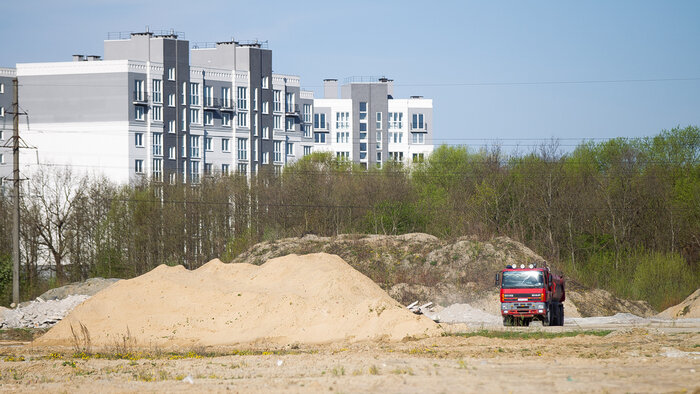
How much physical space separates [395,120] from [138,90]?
194ft

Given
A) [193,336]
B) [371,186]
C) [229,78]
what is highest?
[229,78]

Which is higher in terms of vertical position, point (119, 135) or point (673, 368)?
point (119, 135)

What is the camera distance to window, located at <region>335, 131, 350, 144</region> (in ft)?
474

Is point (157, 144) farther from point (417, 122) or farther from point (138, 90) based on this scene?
point (417, 122)

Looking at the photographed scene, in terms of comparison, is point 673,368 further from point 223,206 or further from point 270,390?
point 223,206

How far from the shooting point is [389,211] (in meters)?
71.8

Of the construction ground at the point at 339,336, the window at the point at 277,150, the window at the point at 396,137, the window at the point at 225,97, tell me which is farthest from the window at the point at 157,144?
the window at the point at 396,137

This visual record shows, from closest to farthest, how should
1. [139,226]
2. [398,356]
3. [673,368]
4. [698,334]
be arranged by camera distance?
[673,368] → [398,356] → [698,334] → [139,226]

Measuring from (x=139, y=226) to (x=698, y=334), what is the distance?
177 feet

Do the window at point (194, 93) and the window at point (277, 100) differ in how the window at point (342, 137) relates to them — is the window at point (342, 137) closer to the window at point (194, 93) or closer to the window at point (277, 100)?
the window at point (277, 100)

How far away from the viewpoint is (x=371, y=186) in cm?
8031

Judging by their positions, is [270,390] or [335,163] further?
[335,163]

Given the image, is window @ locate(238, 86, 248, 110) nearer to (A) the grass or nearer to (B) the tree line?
(B) the tree line

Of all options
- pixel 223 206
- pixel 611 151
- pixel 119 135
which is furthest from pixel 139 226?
pixel 611 151
